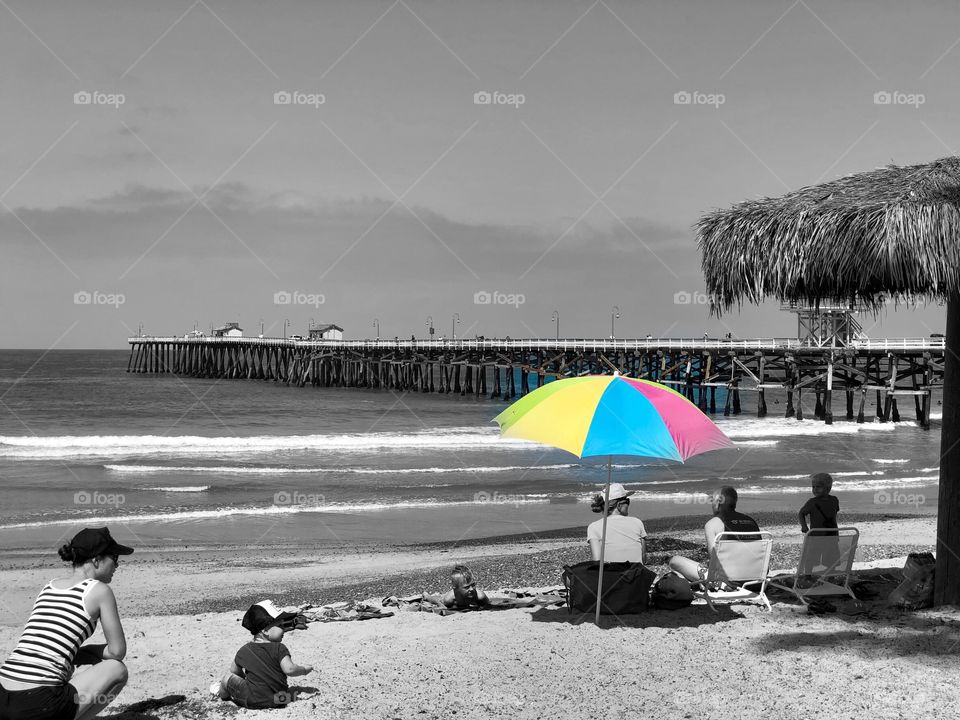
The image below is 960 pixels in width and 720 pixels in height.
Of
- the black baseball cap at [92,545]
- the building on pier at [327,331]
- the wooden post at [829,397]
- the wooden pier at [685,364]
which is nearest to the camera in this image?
the black baseball cap at [92,545]

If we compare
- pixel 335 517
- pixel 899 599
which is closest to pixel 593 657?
pixel 899 599

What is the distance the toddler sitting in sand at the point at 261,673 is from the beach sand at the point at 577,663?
0.23 feet

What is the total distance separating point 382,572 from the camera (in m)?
9.29

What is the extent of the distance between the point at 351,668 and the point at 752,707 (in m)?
2.20

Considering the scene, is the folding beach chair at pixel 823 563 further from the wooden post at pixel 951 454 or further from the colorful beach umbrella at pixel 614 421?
the colorful beach umbrella at pixel 614 421

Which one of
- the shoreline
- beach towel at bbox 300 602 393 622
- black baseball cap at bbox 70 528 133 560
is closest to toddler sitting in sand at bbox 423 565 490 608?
beach towel at bbox 300 602 393 622

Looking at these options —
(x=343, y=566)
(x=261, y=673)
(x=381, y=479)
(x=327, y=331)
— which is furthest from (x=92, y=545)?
(x=327, y=331)

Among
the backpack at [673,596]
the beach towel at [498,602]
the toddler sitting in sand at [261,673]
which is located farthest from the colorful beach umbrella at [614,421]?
the toddler sitting in sand at [261,673]

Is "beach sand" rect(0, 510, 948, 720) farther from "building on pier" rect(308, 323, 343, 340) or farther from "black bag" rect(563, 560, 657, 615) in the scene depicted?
"building on pier" rect(308, 323, 343, 340)

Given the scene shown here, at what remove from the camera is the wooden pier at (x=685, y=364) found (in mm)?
33594

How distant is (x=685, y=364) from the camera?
40.2 meters

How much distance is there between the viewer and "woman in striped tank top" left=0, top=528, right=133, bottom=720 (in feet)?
11.3

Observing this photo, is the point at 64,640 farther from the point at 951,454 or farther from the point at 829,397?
the point at 829,397

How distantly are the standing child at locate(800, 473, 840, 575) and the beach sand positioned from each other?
13.6 inches
